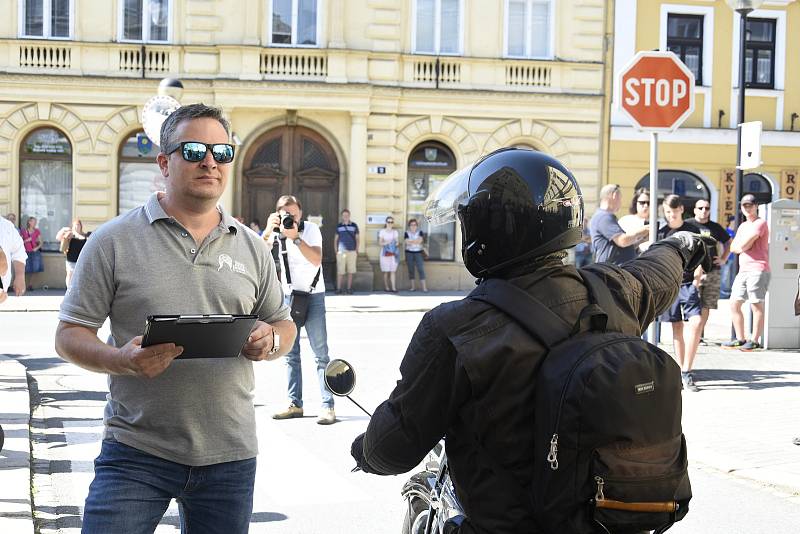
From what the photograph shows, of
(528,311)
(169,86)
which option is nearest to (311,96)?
(169,86)

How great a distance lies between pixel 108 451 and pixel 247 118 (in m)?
22.6

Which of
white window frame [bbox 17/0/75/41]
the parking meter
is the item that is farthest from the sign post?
white window frame [bbox 17/0/75/41]

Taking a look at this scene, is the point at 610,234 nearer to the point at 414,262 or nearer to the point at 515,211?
the point at 515,211

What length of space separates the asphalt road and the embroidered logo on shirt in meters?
2.57

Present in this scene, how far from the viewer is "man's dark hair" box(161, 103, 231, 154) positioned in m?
3.45

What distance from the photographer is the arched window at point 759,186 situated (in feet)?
90.0

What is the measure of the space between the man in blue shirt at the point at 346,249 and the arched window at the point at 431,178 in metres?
2.07

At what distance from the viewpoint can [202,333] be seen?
3.02m

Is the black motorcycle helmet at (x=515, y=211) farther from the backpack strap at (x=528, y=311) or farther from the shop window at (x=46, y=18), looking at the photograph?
the shop window at (x=46, y=18)

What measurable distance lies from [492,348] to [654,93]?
6861 millimetres

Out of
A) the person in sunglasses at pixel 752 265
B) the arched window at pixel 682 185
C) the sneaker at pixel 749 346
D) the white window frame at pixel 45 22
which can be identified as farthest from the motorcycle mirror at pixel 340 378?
the arched window at pixel 682 185

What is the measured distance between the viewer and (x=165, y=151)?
3463 millimetres

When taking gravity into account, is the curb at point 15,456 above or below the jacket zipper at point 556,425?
below

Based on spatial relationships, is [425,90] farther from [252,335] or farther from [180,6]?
[252,335]
